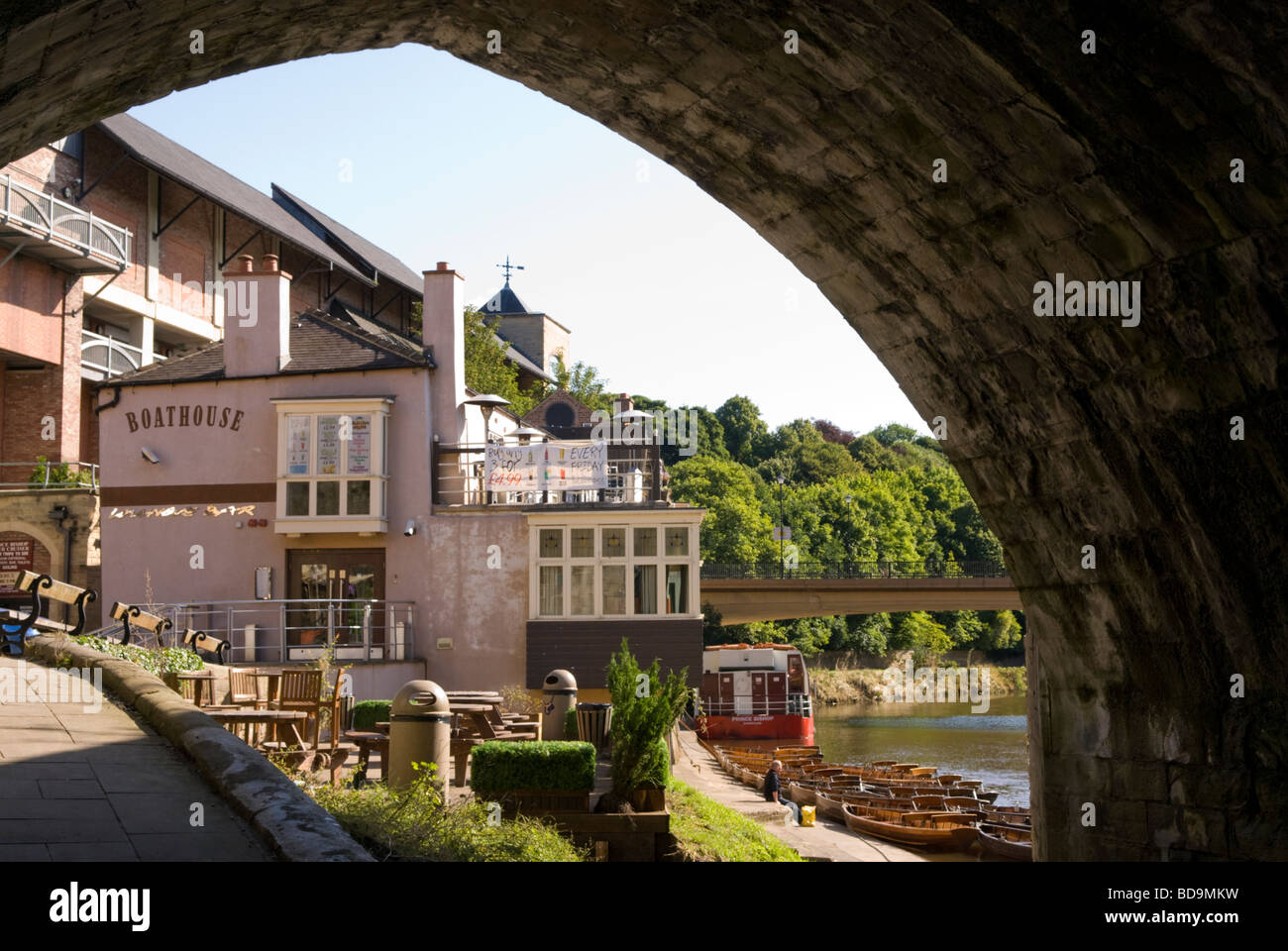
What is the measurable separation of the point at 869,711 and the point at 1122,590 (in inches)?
2241

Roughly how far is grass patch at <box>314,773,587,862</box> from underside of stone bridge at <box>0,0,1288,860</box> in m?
4.10

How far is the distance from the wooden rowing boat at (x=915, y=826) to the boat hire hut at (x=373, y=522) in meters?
4.45

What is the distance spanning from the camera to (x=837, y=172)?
7.34 metres

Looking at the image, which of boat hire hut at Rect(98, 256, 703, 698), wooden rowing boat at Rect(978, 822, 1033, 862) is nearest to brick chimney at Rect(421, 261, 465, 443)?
boat hire hut at Rect(98, 256, 703, 698)

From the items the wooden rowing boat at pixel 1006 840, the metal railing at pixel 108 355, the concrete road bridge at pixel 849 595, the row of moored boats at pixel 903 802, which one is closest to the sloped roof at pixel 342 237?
the metal railing at pixel 108 355

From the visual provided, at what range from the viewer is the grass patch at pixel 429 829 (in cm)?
806

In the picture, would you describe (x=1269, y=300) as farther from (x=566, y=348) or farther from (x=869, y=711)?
(x=566, y=348)

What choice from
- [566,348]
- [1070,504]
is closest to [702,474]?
[566,348]

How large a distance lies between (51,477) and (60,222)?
19.7 ft

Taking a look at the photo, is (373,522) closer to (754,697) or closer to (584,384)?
(754,697)

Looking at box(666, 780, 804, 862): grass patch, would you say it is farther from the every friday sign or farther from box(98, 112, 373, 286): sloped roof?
box(98, 112, 373, 286): sloped roof

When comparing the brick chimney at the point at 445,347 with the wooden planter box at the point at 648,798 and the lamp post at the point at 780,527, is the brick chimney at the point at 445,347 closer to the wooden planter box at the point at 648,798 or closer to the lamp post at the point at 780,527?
the wooden planter box at the point at 648,798

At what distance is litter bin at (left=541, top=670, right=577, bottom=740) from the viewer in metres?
16.6

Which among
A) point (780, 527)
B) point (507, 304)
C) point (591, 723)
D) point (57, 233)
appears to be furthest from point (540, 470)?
point (507, 304)
